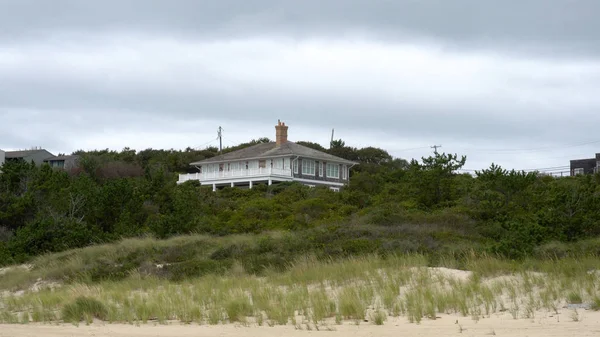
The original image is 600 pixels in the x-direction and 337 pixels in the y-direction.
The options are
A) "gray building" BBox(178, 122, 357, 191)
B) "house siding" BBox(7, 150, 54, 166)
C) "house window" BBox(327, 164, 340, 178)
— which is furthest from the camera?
"house siding" BBox(7, 150, 54, 166)

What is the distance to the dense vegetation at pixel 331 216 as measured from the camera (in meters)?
23.5

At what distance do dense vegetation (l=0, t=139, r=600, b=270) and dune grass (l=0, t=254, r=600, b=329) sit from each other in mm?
2709

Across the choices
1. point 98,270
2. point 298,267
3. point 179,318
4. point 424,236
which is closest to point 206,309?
point 179,318

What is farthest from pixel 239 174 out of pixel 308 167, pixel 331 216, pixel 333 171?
pixel 331 216

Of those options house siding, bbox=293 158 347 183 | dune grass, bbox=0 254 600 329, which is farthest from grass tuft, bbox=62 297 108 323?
house siding, bbox=293 158 347 183

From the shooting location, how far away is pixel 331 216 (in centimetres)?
3728

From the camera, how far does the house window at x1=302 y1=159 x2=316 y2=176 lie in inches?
2376

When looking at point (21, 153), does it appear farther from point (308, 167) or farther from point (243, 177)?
point (308, 167)

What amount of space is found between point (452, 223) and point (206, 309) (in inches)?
662

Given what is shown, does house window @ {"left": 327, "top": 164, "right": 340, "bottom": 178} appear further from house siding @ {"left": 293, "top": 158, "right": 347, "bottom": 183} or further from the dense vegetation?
the dense vegetation

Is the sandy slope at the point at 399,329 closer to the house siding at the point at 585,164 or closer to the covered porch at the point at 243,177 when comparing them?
the covered porch at the point at 243,177

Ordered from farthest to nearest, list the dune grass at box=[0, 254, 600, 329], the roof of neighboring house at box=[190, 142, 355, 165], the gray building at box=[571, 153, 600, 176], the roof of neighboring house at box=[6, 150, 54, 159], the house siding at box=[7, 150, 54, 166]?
the roof of neighboring house at box=[6, 150, 54, 159] → the house siding at box=[7, 150, 54, 166] → the gray building at box=[571, 153, 600, 176] → the roof of neighboring house at box=[190, 142, 355, 165] → the dune grass at box=[0, 254, 600, 329]

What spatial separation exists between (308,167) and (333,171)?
344cm

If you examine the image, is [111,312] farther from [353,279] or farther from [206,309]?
[353,279]
